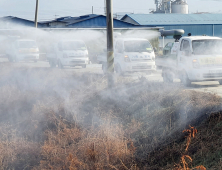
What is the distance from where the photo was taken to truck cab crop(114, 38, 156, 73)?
15555mm

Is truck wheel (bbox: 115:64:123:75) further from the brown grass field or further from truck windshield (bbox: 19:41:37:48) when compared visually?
truck windshield (bbox: 19:41:37:48)

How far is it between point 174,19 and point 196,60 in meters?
33.7

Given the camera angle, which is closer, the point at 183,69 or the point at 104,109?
the point at 104,109

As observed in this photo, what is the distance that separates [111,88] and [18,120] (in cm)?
305

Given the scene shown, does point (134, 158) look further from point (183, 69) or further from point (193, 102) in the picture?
point (183, 69)

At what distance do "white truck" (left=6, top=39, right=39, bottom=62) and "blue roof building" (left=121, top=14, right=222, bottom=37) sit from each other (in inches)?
798

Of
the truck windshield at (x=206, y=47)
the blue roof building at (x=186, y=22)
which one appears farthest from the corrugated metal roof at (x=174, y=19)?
the truck windshield at (x=206, y=47)

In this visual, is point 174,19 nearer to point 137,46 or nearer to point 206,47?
point 137,46

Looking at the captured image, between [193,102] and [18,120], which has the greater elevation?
[193,102]

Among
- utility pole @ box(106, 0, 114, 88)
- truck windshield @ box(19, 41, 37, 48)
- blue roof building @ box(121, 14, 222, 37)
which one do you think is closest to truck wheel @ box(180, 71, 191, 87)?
utility pole @ box(106, 0, 114, 88)

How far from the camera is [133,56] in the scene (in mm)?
15664

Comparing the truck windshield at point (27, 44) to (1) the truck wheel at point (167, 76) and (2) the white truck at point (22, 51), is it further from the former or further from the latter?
(1) the truck wheel at point (167, 76)

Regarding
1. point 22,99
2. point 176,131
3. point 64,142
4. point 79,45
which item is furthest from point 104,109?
point 79,45

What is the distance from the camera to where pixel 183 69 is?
12000 mm
